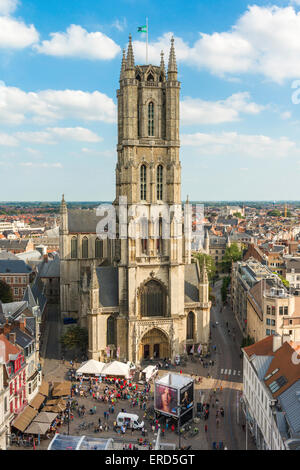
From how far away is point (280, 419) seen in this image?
34594mm

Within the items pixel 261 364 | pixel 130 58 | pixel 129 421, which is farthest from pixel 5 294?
pixel 261 364

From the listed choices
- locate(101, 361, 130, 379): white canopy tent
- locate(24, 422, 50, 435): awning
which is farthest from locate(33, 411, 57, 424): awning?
locate(101, 361, 130, 379): white canopy tent

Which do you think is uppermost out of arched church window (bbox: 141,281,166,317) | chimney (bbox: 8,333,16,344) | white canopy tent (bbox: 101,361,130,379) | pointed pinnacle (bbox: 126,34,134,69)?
pointed pinnacle (bbox: 126,34,134,69)

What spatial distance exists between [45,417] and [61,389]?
7.05 meters

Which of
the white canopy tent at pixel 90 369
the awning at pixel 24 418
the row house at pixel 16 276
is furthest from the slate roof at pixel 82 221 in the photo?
the awning at pixel 24 418

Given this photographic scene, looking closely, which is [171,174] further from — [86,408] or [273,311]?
[86,408]

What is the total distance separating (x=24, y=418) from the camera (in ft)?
147

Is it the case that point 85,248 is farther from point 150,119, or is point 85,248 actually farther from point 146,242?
point 150,119

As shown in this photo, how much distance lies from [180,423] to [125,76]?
4937 cm

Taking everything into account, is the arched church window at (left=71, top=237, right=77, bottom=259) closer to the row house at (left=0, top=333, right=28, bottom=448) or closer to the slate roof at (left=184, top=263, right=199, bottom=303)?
the slate roof at (left=184, top=263, right=199, bottom=303)

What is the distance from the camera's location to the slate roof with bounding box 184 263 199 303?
67625 millimetres

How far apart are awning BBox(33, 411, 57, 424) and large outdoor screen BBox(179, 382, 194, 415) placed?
46.7 feet

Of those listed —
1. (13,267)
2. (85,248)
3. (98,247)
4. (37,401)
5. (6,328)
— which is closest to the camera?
(37,401)
